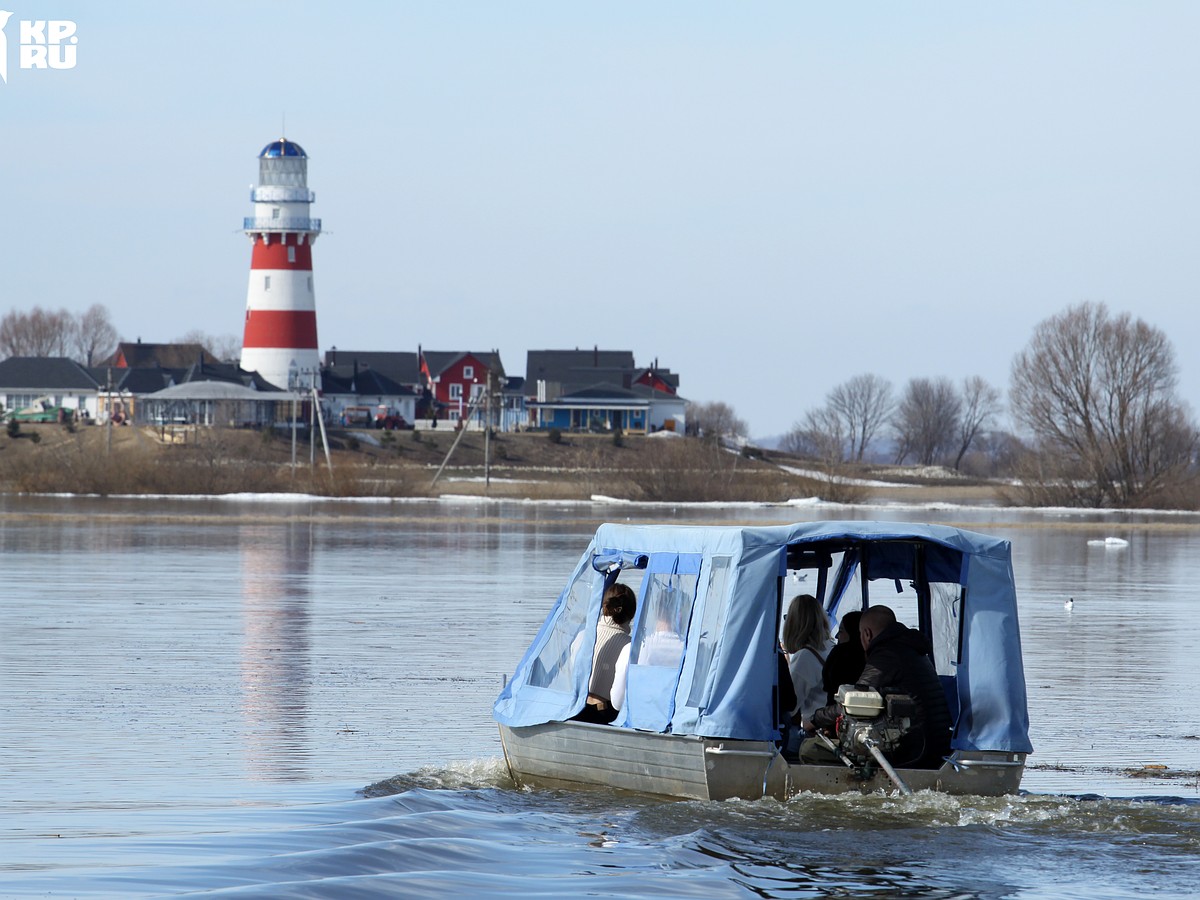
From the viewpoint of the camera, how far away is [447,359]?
144 meters

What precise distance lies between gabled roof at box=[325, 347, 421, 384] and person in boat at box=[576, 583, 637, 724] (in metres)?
130

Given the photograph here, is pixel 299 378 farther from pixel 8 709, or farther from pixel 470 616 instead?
pixel 8 709

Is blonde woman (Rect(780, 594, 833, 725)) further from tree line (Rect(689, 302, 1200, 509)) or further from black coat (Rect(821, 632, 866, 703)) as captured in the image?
tree line (Rect(689, 302, 1200, 509))

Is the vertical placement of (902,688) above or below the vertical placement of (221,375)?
below

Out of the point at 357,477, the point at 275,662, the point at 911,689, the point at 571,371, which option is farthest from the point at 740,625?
the point at 571,371

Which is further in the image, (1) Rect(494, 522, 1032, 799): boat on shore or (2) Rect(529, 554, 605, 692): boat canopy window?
(2) Rect(529, 554, 605, 692): boat canopy window

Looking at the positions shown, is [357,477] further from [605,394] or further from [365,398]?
[605,394]

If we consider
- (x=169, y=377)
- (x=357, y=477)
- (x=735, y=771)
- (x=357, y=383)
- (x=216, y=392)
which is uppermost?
(x=169, y=377)

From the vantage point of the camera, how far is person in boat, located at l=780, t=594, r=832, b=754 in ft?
41.3

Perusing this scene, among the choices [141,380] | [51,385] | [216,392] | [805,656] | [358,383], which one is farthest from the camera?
[51,385]

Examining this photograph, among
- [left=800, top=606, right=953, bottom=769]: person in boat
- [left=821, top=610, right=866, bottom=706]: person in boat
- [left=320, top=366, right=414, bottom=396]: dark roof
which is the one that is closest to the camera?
[left=800, top=606, right=953, bottom=769]: person in boat

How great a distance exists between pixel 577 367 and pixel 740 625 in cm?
13459

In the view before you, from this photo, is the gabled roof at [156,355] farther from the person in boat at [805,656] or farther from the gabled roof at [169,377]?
the person in boat at [805,656]

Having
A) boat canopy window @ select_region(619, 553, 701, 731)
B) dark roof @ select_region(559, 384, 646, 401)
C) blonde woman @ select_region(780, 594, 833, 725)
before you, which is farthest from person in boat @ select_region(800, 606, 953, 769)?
dark roof @ select_region(559, 384, 646, 401)
